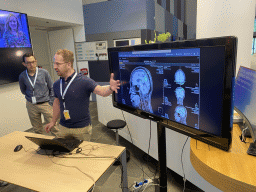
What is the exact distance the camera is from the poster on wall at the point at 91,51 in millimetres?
5480

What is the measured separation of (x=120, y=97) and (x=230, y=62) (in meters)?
0.89

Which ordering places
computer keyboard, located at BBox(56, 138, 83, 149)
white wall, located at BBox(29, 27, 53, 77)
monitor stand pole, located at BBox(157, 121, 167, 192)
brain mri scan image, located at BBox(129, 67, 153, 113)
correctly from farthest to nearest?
white wall, located at BBox(29, 27, 53, 77) → computer keyboard, located at BBox(56, 138, 83, 149) → monitor stand pole, located at BBox(157, 121, 167, 192) → brain mri scan image, located at BBox(129, 67, 153, 113)

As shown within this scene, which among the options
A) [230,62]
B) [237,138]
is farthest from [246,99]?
[230,62]

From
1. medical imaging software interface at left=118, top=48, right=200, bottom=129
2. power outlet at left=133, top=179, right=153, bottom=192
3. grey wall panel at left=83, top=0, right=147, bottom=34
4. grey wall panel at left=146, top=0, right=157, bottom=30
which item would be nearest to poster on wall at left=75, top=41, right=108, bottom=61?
grey wall panel at left=83, top=0, right=147, bottom=34

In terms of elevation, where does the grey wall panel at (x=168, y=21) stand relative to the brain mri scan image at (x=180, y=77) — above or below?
above

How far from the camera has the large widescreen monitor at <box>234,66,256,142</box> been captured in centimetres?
105

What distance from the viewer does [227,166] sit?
0.90m

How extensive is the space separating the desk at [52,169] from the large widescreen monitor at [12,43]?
2368 mm

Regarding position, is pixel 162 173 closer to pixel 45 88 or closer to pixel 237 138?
pixel 237 138

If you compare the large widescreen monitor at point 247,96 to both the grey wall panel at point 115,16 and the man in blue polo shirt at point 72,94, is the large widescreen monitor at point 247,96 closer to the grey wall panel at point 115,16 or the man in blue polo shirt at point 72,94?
the man in blue polo shirt at point 72,94

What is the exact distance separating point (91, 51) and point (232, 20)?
438 cm

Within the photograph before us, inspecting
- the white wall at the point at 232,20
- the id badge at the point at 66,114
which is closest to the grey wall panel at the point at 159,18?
the white wall at the point at 232,20

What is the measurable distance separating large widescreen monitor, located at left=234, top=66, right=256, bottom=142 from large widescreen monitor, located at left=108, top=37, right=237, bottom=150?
367mm

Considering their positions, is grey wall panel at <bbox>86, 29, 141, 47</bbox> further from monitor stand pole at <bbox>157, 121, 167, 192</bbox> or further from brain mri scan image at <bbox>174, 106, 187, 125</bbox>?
brain mri scan image at <bbox>174, 106, 187, 125</bbox>
